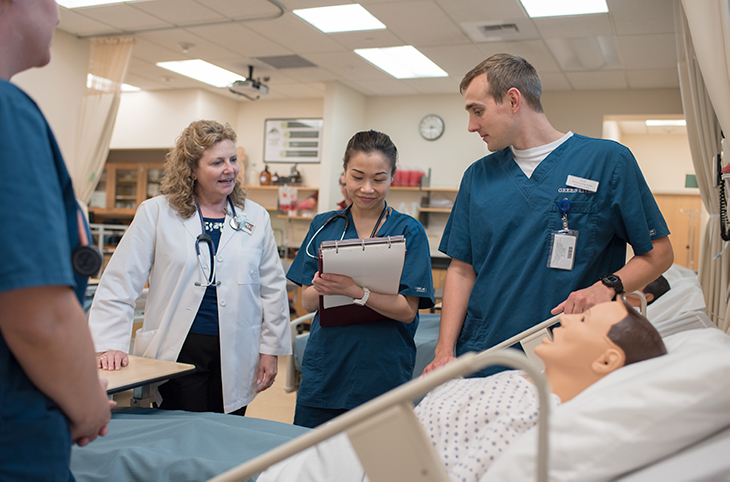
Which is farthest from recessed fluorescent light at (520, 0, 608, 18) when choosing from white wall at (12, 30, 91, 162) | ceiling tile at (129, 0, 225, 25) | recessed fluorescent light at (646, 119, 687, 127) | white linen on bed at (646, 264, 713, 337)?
recessed fluorescent light at (646, 119, 687, 127)

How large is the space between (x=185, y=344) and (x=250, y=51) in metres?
4.20

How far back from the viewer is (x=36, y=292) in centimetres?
71

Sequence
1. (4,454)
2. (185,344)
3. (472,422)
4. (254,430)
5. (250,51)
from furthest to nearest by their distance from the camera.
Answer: (250,51) < (185,344) < (254,430) < (472,422) < (4,454)

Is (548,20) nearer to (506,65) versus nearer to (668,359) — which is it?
(506,65)

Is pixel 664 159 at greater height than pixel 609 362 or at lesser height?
greater

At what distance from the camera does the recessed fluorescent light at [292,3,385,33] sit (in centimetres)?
433

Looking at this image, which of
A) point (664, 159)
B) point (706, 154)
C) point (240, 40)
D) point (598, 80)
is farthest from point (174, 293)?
point (664, 159)

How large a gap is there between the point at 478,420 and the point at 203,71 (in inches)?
239

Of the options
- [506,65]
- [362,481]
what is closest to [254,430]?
[362,481]

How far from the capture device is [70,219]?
80 centimetres

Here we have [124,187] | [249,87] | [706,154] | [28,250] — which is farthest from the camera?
[124,187]

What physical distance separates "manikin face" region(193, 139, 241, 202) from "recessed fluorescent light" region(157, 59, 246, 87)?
4.34m

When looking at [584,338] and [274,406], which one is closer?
[584,338]

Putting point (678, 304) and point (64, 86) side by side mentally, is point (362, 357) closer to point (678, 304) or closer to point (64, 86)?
point (678, 304)
